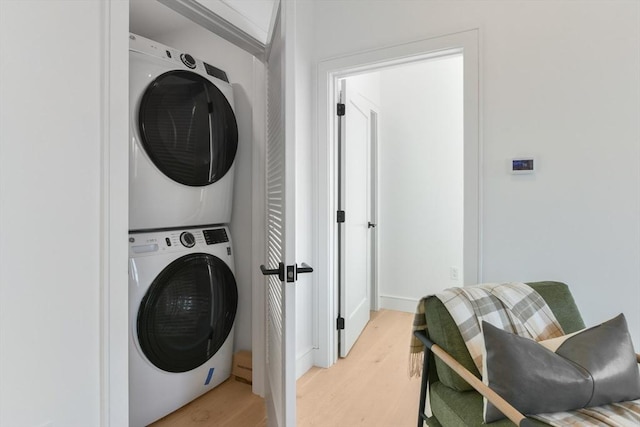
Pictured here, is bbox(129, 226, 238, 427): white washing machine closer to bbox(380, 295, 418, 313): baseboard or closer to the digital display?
the digital display

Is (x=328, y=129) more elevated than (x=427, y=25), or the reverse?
(x=427, y=25)

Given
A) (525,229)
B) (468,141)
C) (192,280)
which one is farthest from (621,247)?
(192,280)

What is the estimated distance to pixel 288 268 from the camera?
48.6 inches

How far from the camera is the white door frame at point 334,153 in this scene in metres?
1.94

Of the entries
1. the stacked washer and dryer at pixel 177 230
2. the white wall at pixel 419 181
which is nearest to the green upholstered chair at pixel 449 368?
the stacked washer and dryer at pixel 177 230

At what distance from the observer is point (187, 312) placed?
186 centimetres

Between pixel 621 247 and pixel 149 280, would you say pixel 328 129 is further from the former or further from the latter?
pixel 621 247

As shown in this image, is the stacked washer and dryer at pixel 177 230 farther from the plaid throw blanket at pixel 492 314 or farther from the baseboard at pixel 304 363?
the plaid throw blanket at pixel 492 314

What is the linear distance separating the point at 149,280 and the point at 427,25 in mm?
2193

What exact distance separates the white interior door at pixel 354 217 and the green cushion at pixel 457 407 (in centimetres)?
121

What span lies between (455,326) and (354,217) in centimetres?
153
